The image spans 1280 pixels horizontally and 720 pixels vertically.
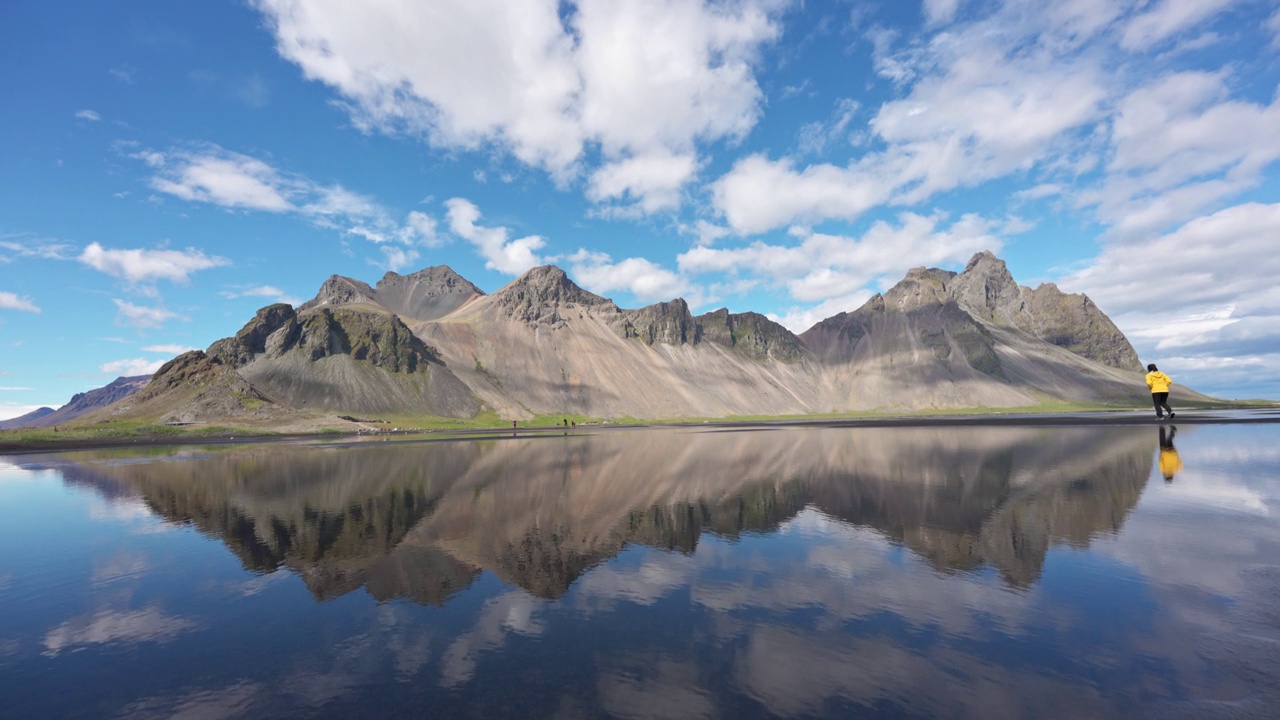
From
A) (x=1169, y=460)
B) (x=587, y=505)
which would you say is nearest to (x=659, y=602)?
(x=587, y=505)

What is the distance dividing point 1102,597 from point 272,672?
24733 millimetres

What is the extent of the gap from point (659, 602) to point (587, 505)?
17124 mm

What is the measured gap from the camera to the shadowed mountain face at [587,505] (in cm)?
2270

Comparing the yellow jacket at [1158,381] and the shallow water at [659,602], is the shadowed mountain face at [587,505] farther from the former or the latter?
the yellow jacket at [1158,381]

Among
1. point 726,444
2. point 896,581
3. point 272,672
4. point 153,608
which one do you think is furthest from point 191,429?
point 896,581

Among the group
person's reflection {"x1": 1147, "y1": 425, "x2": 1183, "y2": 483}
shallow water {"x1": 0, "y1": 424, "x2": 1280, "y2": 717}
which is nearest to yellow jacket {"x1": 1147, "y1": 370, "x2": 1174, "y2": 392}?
person's reflection {"x1": 1147, "y1": 425, "x2": 1183, "y2": 483}

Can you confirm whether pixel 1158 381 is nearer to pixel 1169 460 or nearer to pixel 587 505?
pixel 1169 460

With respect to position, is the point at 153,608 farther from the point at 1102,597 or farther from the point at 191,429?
the point at 191,429

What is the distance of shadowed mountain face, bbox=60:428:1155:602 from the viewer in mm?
22703

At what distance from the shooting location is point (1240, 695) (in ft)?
36.8

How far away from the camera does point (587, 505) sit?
1362 inches

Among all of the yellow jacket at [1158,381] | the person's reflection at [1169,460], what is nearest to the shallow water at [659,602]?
the person's reflection at [1169,460]

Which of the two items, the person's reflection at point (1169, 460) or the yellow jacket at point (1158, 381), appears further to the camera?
the yellow jacket at point (1158, 381)

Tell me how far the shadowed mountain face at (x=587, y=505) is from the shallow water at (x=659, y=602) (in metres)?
0.31
